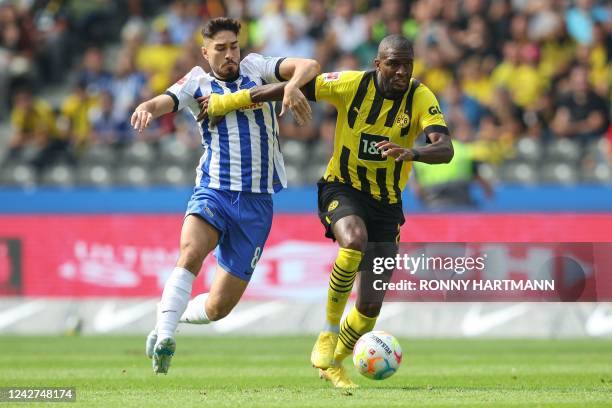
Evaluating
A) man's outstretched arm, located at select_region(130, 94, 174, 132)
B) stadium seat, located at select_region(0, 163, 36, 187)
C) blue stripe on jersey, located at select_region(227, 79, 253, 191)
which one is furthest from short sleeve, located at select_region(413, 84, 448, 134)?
stadium seat, located at select_region(0, 163, 36, 187)

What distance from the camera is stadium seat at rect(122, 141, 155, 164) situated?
1809 cm

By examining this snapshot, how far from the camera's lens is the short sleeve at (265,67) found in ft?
30.5

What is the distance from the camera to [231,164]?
9.13 meters

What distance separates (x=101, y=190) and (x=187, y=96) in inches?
343

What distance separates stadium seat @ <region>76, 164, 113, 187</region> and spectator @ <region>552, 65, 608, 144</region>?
21.1 ft

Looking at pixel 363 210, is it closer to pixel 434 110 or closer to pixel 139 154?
pixel 434 110

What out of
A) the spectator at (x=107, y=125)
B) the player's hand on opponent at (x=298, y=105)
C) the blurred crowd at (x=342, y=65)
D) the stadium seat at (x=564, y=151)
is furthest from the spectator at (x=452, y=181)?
the player's hand on opponent at (x=298, y=105)

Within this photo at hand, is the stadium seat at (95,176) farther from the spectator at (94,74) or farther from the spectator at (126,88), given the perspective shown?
the spectator at (94,74)

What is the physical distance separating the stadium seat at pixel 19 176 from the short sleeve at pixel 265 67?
981 cm

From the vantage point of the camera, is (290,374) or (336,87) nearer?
(336,87)

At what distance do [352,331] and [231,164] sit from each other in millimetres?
1524

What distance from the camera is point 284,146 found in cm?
1762

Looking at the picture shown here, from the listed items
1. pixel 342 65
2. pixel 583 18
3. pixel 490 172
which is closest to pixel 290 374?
pixel 490 172

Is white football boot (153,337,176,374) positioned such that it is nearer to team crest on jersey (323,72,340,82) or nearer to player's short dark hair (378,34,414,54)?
team crest on jersey (323,72,340,82)
